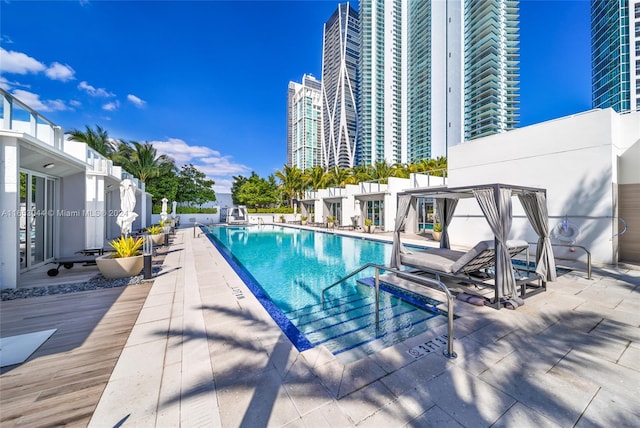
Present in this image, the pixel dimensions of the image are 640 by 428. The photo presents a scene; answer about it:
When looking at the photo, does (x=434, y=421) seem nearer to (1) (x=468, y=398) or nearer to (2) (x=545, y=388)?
(1) (x=468, y=398)

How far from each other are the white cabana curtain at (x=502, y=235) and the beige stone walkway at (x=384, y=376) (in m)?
0.45

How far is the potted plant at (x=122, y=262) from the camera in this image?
551 centimetres

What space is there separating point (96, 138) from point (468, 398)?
29859 mm

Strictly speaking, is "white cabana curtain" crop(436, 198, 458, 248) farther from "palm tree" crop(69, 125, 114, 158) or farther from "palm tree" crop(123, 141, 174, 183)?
"palm tree" crop(123, 141, 174, 183)

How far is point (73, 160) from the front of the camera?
6.99 meters

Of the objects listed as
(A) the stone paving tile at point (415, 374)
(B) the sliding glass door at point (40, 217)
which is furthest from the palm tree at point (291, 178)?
(A) the stone paving tile at point (415, 374)

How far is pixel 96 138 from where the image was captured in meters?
21.3

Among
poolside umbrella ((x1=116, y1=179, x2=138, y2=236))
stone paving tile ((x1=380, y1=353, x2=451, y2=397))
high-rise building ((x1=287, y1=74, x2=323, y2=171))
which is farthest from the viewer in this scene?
high-rise building ((x1=287, y1=74, x2=323, y2=171))

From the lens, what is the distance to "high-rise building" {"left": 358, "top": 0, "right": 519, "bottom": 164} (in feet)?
180

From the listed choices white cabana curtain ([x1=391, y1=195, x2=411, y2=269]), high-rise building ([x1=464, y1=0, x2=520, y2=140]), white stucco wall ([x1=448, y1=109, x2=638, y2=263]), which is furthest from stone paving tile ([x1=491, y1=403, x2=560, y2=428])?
high-rise building ([x1=464, y1=0, x2=520, y2=140])

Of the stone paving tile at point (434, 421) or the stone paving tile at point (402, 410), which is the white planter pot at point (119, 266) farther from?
the stone paving tile at point (434, 421)

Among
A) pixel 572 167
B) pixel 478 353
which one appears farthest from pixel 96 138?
pixel 572 167

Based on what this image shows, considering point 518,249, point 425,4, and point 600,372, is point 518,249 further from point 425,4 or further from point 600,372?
point 425,4

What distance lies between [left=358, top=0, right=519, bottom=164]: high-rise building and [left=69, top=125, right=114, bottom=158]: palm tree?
2289 inches
